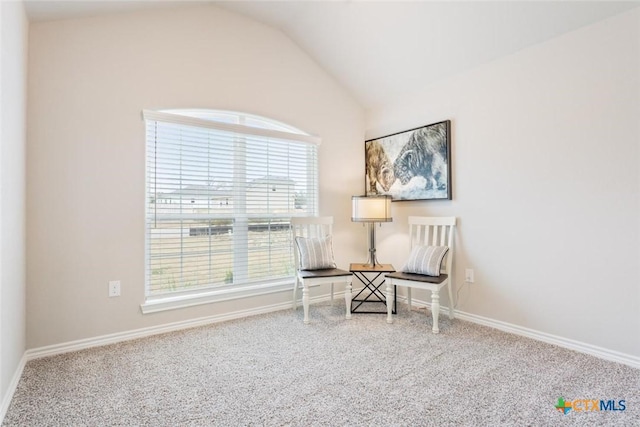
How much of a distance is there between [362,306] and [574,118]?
2.44 m

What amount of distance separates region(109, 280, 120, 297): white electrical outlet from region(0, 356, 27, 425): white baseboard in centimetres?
61

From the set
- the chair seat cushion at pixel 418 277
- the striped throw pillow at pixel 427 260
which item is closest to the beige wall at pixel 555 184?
the striped throw pillow at pixel 427 260

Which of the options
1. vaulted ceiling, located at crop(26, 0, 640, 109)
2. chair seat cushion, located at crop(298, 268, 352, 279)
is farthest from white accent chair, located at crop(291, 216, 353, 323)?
vaulted ceiling, located at crop(26, 0, 640, 109)

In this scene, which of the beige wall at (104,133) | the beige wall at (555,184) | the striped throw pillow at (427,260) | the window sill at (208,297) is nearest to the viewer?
the beige wall at (555,184)

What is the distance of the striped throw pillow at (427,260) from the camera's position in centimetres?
289

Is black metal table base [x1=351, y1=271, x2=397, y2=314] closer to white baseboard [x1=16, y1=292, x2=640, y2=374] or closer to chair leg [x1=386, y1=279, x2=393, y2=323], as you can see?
chair leg [x1=386, y1=279, x2=393, y2=323]

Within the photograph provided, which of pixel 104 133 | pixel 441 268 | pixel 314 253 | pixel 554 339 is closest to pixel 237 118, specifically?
pixel 104 133

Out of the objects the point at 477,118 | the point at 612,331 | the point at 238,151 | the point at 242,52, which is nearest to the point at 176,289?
the point at 238,151

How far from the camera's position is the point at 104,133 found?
8.08ft

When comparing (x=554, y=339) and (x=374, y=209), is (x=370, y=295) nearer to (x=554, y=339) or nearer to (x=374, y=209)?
(x=374, y=209)

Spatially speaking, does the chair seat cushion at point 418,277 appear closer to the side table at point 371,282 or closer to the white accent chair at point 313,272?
the side table at point 371,282

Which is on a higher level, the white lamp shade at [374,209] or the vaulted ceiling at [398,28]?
the vaulted ceiling at [398,28]

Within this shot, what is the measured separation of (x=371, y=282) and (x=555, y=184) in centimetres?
190

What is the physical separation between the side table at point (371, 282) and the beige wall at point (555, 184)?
71cm
